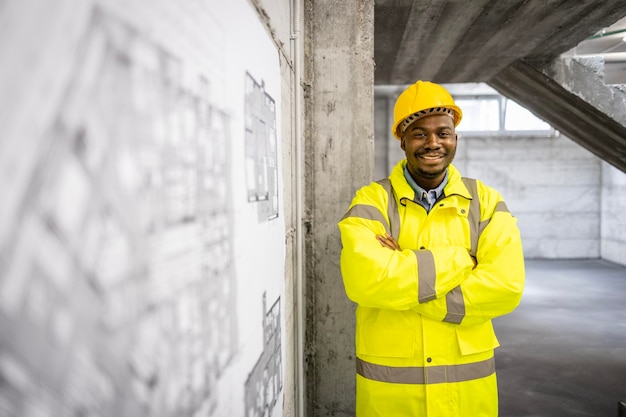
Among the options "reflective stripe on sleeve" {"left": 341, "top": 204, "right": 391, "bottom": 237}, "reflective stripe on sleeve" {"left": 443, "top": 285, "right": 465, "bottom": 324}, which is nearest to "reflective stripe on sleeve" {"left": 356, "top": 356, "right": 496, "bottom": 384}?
"reflective stripe on sleeve" {"left": 443, "top": 285, "right": 465, "bottom": 324}

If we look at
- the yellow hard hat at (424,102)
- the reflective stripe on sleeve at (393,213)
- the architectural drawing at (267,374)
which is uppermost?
the yellow hard hat at (424,102)

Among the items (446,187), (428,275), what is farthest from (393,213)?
(428,275)

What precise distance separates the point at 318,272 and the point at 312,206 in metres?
0.38

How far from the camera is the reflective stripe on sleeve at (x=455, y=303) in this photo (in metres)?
1.62

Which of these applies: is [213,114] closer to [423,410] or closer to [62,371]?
[62,371]

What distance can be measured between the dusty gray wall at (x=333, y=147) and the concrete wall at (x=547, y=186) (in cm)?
929

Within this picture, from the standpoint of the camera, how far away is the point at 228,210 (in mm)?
867

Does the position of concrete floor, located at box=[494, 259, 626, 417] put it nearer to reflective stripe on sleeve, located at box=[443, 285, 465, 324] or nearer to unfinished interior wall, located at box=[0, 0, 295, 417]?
reflective stripe on sleeve, located at box=[443, 285, 465, 324]

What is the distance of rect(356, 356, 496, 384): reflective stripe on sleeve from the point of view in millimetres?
1725

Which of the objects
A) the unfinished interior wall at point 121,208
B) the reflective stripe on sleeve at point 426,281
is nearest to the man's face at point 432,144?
the reflective stripe on sleeve at point 426,281

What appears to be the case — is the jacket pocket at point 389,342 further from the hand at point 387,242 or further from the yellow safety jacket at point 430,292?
the hand at point 387,242

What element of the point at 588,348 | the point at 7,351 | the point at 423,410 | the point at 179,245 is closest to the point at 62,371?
the point at 7,351

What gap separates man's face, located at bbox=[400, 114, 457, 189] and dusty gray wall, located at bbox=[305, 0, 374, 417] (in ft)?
1.68

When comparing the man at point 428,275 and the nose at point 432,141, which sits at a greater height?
the nose at point 432,141
